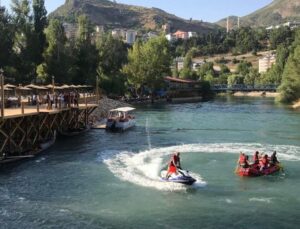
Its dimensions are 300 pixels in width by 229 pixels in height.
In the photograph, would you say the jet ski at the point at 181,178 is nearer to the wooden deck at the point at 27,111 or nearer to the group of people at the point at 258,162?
the group of people at the point at 258,162

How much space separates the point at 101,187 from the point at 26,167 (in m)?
10.5

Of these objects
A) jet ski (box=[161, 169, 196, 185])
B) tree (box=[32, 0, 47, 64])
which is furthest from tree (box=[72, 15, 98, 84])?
jet ski (box=[161, 169, 196, 185])

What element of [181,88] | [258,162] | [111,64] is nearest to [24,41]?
[111,64]

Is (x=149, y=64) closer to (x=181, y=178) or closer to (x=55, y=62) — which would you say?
(x=55, y=62)

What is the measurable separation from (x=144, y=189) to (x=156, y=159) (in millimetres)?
13283

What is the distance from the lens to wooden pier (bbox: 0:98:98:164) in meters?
50.6

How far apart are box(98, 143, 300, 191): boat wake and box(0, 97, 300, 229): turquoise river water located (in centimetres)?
8

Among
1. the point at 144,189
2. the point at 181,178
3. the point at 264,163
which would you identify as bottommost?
the point at 144,189

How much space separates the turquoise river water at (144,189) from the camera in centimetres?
3184

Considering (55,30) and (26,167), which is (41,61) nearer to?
(55,30)

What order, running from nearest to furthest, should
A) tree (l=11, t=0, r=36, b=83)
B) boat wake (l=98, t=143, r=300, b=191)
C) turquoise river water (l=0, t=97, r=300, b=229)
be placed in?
turquoise river water (l=0, t=97, r=300, b=229) → boat wake (l=98, t=143, r=300, b=191) → tree (l=11, t=0, r=36, b=83)

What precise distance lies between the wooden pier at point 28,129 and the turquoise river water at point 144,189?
174cm

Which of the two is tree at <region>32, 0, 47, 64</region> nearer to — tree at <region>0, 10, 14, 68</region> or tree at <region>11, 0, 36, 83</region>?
tree at <region>11, 0, 36, 83</region>

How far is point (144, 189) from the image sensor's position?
38781 mm
